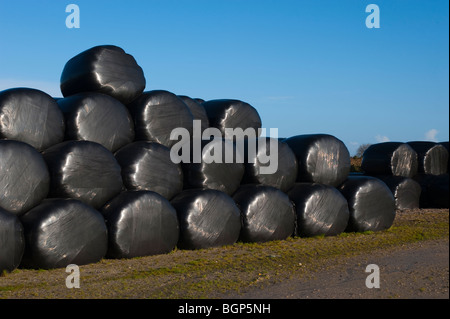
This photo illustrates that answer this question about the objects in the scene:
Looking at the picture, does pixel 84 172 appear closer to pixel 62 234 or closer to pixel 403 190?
pixel 62 234

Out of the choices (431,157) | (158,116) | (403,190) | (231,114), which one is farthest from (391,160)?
(158,116)

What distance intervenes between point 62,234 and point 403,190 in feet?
26.2

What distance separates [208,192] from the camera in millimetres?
7168

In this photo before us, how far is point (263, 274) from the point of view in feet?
18.4

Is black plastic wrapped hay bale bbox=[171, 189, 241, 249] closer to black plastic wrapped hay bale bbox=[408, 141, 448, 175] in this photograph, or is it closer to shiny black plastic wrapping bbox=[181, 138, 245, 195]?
shiny black plastic wrapping bbox=[181, 138, 245, 195]

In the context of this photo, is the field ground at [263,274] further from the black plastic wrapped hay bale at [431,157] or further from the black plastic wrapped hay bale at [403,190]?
the black plastic wrapped hay bale at [431,157]

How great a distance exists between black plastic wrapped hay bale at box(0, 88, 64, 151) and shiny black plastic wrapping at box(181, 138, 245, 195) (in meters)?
1.75

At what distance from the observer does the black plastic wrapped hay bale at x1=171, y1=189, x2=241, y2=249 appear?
275 inches

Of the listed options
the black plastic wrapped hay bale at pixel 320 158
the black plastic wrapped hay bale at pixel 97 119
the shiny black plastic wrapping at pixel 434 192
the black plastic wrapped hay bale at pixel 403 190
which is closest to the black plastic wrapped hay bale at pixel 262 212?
the black plastic wrapped hay bale at pixel 320 158

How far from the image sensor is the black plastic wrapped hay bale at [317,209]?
812cm
